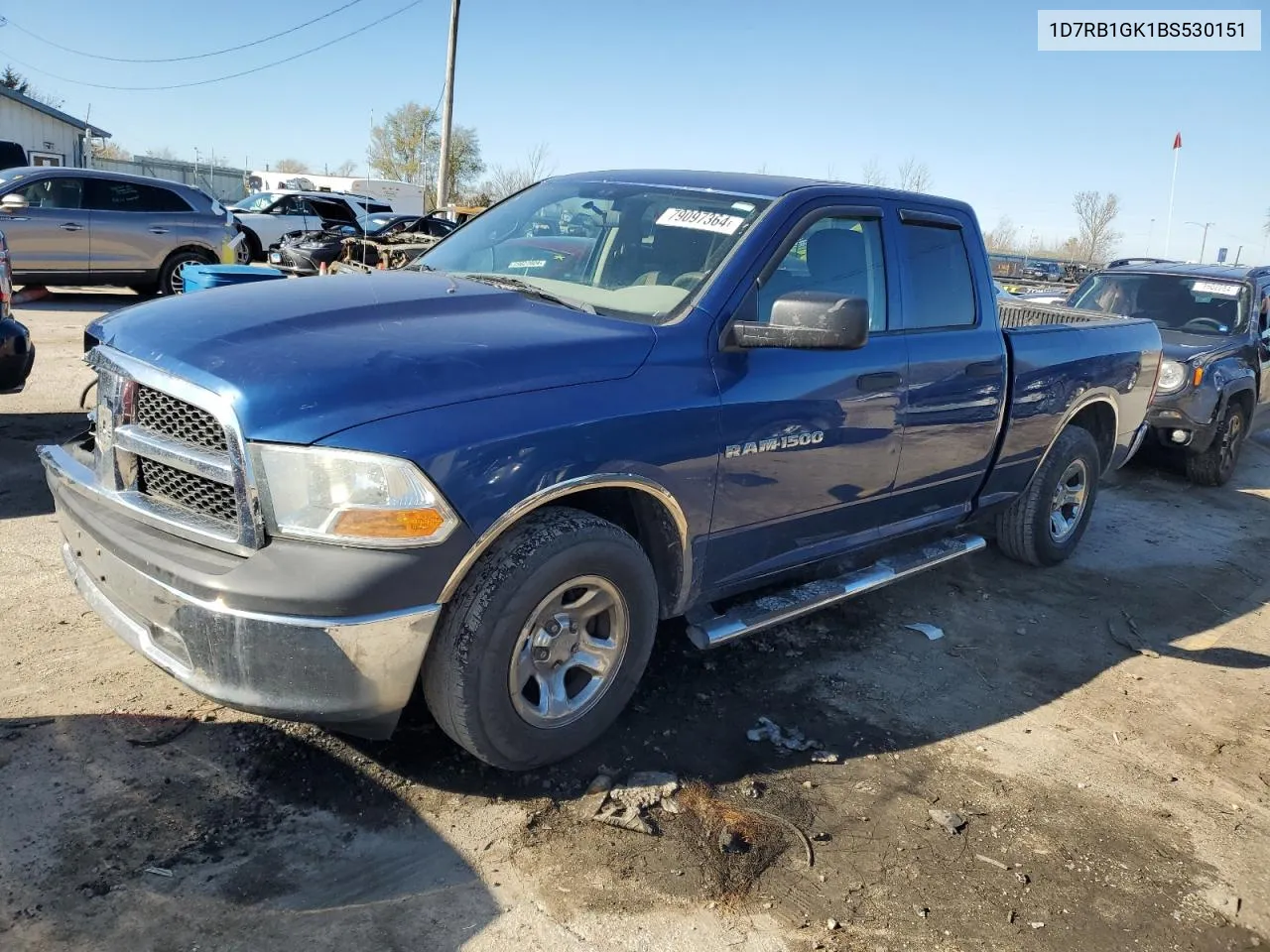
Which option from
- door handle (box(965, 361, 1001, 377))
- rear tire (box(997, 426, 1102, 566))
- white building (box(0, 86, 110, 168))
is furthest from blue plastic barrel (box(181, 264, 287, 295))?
white building (box(0, 86, 110, 168))

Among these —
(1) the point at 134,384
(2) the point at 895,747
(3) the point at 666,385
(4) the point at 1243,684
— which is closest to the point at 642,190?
(3) the point at 666,385

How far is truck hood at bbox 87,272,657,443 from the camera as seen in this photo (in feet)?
8.34

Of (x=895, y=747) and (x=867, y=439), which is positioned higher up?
(x=867, y=439)

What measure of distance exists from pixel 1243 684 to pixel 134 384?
4810 mm

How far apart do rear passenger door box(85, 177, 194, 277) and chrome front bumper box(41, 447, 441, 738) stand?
11425mm

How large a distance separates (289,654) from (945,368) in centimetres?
299

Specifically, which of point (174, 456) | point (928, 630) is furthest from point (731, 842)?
point (928, 630)

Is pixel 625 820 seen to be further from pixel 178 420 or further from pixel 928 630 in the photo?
pixel 928 630

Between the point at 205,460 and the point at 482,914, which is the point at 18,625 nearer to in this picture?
the point at 205,460

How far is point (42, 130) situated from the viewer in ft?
102

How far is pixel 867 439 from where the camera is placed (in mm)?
3875

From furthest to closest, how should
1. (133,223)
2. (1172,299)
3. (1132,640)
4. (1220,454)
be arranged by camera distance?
(133,223) → (1172,299) → (1220,454) → (1132,640)

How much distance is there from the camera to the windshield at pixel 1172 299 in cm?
870

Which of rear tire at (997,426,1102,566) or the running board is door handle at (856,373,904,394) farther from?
rear tire at (997,426,1102,566)
